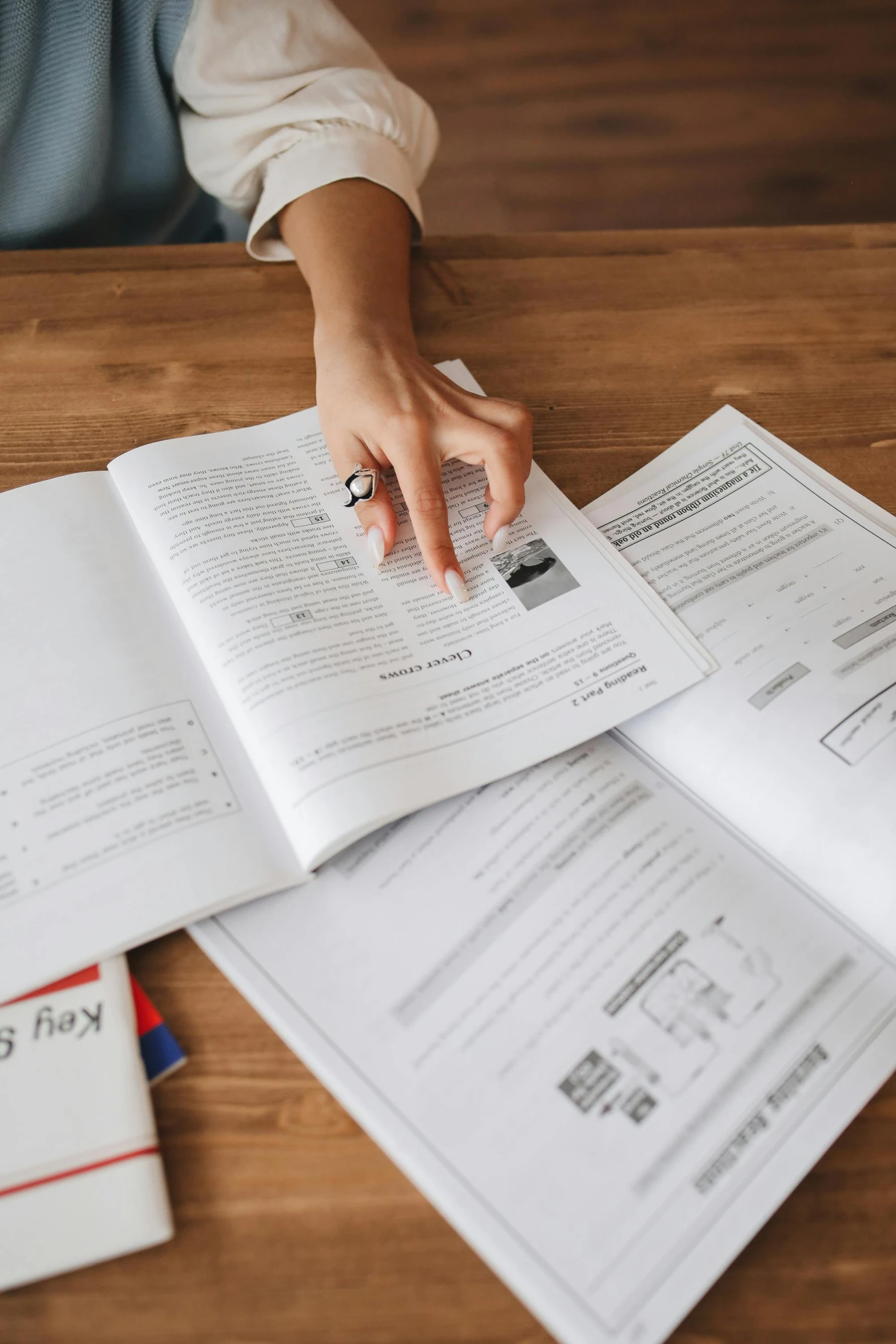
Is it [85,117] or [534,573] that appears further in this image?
Answer: [85,117]

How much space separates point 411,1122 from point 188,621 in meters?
0.29

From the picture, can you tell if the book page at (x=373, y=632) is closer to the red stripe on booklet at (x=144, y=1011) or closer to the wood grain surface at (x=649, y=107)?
the red stripe on booklet at (x=144, y=1011)

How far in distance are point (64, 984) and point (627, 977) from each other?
253mm

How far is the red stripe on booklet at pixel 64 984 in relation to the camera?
0.40 metres

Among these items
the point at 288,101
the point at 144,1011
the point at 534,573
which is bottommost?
the point at 144,1011

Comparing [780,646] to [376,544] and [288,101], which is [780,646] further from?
[288,101]

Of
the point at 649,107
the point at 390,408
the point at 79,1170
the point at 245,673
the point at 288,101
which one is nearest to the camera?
the point at 79,1170

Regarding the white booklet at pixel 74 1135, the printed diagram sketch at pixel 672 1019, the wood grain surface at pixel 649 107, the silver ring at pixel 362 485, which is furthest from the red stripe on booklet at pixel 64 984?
the wood grain surface at pixel 649 107

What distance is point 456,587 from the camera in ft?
1.78

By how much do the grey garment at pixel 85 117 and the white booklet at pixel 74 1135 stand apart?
73cm

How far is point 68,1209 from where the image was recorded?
0.35m

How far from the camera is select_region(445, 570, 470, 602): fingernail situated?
0.54 m

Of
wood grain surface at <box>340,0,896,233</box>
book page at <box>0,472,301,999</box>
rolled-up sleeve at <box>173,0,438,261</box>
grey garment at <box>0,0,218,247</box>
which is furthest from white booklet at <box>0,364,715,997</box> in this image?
wood grain surface at <box>340,0,896,233</box>

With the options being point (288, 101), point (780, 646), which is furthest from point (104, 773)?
point (288, 101)
